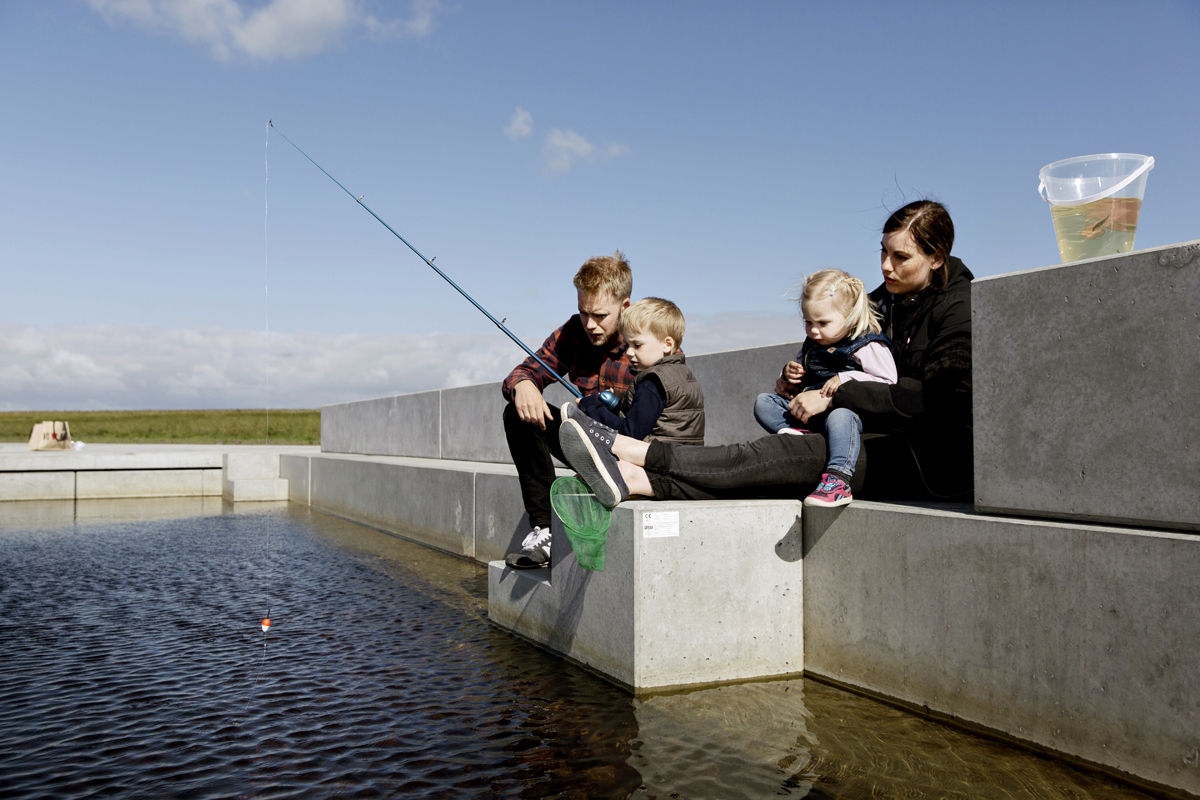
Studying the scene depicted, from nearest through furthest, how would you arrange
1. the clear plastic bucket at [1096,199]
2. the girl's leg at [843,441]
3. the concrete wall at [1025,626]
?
the concrete wall at [1025,626]
the clear plastic bucket at [1096,199]
the girl's leg at [843,441]

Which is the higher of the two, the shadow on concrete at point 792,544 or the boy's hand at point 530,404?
the boy's hand at point 530,404

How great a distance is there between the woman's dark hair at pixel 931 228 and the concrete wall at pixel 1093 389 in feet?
2.17

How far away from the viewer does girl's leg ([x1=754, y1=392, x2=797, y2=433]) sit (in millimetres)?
3354

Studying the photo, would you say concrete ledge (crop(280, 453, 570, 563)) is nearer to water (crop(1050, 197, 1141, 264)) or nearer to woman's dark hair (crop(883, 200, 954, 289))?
woman's dark hair (crop(883, 200, 954, 289))

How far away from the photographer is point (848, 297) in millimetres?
3205

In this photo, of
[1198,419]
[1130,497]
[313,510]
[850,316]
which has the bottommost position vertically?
[313,510]

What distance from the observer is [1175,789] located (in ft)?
6.49

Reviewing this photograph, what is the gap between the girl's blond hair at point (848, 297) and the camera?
10.5 ft

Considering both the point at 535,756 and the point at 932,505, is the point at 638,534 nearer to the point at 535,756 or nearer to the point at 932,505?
the point at 535,756

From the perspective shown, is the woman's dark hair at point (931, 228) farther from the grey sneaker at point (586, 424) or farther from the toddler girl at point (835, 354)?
the grey sneaker at point (586, 424)

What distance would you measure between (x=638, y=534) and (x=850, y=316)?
1152 mm

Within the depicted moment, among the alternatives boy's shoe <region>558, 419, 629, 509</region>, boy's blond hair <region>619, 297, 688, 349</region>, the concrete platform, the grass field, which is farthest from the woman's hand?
the grass field

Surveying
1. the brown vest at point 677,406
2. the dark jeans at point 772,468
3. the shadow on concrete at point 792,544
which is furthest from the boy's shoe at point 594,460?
the shadow on concrete at point 792,544

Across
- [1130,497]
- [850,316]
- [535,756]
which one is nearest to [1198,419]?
[1130,497]
